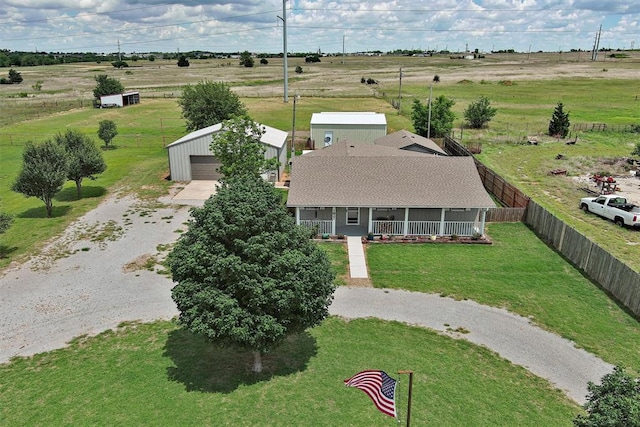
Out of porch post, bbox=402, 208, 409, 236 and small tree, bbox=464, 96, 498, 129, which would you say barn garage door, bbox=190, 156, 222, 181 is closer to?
porch post, bbox=402, 208, 409, 236

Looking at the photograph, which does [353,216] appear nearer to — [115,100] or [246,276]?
[246,276]

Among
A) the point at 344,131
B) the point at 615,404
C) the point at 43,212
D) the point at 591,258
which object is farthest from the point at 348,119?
the point at 615,404

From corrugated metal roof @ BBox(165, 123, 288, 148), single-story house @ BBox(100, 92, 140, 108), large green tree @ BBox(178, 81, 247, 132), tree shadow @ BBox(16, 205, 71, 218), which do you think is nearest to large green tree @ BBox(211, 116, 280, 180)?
corrugated metal roof @ BBox(165, 123, 288, 148)

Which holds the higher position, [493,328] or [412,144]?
[412,144]

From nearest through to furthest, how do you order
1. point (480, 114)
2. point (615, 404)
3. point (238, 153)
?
point (615, 404) → point (238, 153) → point (480, 114)

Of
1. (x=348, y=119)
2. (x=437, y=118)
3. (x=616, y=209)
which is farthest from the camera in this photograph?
(x=437, y=118)

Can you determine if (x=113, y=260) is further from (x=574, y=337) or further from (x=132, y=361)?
(x=574, y=337)

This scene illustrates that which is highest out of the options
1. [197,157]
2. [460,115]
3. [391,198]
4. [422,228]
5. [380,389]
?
[380,389]

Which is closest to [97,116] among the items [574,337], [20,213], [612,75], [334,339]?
[20,213]
